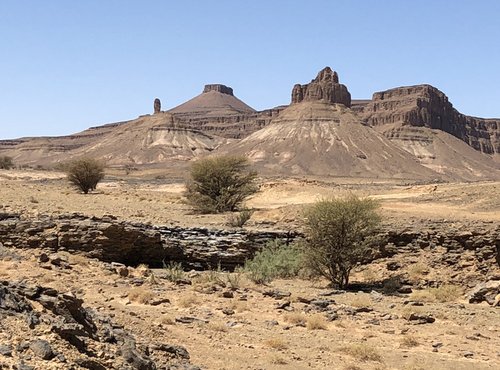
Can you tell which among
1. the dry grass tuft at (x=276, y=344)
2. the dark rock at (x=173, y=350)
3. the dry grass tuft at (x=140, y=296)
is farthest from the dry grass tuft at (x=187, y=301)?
the dark rock at (x=173, y=350)

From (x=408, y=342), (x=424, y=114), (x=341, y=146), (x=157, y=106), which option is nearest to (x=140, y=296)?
(x=408, y=342)

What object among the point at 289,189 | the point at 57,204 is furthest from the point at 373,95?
the point at 57,204

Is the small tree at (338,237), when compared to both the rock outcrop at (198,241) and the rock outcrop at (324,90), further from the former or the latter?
the rock outcrop at (324,90)

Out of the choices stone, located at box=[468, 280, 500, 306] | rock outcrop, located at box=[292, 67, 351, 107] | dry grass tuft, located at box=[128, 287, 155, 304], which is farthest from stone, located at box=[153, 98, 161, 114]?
dry grass tuft, located at box=[128, 287, 155, 304]

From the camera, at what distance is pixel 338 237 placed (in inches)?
670

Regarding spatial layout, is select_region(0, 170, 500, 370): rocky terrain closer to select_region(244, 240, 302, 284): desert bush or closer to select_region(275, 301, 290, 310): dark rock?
select_region(275, 301, 290, 310): dark rock

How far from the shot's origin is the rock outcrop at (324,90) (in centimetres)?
14362

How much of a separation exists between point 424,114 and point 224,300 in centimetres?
16599

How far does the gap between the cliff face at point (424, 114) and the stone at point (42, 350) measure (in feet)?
532

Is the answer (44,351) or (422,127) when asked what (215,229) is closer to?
(44,351)

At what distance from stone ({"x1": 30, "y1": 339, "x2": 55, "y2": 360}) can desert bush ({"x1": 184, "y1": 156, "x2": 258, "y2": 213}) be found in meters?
23.3

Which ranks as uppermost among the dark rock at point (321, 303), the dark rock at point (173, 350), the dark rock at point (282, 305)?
the dark rock at point (173, 350)

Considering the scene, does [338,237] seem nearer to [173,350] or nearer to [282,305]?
[282,305]

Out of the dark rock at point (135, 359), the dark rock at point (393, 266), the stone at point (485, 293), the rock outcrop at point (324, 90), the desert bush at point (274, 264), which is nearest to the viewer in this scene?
the dark rock at point (135, 359)
